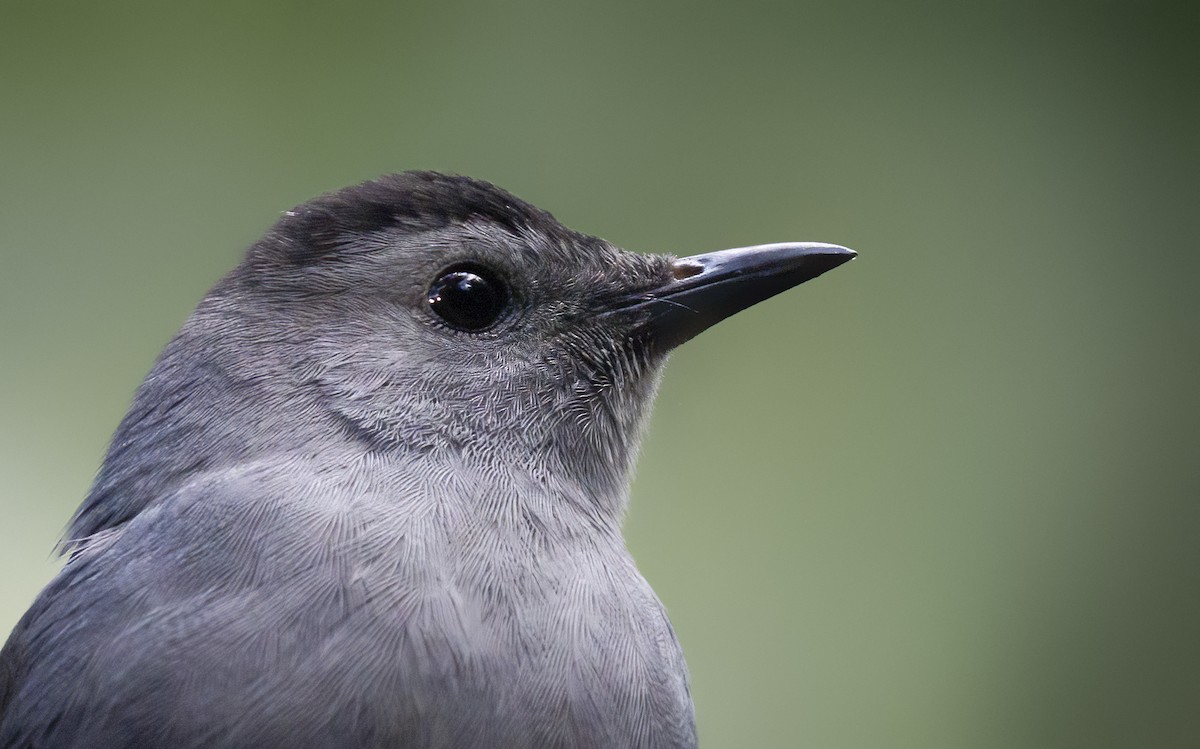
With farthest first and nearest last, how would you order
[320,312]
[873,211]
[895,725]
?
[873,211] → [895,725] → [320,312]

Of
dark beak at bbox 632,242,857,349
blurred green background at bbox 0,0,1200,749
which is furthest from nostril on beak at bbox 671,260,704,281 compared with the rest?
blurred green background at bbox 0,0,1200,749

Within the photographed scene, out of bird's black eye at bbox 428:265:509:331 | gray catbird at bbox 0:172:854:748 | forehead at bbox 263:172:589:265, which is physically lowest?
gray catbird at bbox 0:172:854:748

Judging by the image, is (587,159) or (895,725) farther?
(587,159)

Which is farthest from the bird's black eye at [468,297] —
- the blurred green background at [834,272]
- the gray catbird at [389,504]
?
the blurred green background at [834,272]

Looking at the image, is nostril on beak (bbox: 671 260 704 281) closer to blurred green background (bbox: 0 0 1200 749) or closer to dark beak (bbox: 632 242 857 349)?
dark beak (bbox: 632 242 857 349)

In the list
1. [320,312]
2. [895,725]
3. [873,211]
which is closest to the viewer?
[320,312]

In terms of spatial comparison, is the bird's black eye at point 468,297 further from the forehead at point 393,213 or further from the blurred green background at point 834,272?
the blurred green background at point 834,272

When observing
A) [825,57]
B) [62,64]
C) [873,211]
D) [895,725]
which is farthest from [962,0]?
[62,64]

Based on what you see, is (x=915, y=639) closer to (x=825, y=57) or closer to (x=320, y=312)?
(x=825, y=57)
